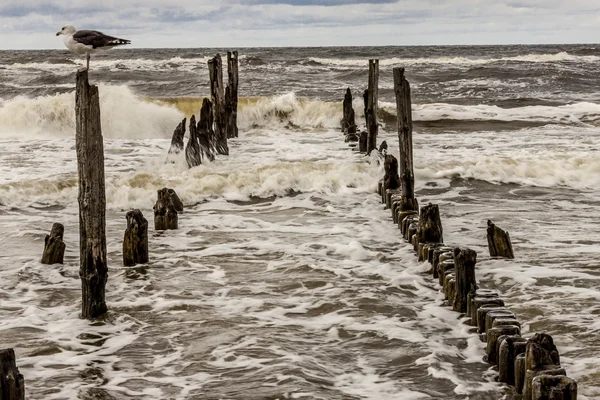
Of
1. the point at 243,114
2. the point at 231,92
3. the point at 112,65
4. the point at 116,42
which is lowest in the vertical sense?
the point at 243,114

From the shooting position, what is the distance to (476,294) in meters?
7.68

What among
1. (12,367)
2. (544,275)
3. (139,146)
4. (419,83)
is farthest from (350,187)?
(419,83)

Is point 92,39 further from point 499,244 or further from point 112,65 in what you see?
point 112,65

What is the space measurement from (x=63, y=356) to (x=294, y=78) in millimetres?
37670

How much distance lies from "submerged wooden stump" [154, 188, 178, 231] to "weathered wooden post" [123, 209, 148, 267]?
1843 mm

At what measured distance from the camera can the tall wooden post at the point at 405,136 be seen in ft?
38.4

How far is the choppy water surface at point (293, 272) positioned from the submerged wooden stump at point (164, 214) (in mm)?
254

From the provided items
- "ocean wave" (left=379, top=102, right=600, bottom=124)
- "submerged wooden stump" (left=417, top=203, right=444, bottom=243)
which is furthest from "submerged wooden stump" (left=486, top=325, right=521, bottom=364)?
"ocean wave" (left=379, top=102, right=600, bottom=124)

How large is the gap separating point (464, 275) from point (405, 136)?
4.35 metres

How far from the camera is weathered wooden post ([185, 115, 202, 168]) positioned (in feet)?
56.5

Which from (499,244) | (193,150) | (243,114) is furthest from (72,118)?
(499,244)

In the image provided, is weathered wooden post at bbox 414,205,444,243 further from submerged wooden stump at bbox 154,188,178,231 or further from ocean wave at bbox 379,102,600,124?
ocean wave at bbox 379,102,600,124

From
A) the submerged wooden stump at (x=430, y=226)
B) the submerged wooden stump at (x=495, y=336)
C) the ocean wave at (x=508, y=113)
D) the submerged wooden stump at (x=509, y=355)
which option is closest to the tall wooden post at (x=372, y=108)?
the submerged wooden stump at (x=430, y=226)

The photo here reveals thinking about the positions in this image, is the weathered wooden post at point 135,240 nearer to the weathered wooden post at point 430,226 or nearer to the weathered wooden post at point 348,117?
the weathered wooden post at point 430,226
